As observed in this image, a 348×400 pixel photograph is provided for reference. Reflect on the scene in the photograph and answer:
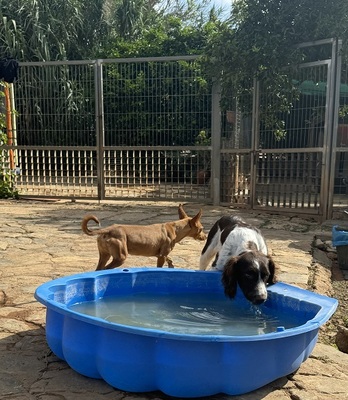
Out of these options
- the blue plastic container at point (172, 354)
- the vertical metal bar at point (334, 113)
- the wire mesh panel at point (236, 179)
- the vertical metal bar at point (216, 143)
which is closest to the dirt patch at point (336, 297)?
the blue plastic container at point (172, 354)

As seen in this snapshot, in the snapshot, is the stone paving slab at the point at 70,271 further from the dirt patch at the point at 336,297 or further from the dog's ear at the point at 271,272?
the dog's ear at the point at 271,272

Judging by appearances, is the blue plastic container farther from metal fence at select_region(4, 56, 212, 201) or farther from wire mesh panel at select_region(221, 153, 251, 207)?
metal fence at select_region(4, 56, 212, 201)

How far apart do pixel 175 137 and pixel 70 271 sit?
5.85 meters

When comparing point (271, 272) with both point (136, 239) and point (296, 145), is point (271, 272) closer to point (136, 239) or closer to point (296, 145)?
point (136, 239)

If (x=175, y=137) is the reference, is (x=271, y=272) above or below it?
below

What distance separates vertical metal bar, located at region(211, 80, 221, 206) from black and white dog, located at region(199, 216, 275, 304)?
572 centimetres

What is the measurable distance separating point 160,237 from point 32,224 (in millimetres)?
3764

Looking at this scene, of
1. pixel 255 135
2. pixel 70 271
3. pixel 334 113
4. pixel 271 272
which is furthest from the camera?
pixel 255 135

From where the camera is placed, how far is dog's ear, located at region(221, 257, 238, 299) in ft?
11.6

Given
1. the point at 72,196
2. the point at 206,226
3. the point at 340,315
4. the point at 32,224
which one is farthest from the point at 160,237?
the point at 72,196

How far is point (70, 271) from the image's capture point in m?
5.05

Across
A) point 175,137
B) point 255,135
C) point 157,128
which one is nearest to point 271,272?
point 255,135

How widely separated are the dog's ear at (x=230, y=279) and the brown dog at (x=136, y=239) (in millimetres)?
1350

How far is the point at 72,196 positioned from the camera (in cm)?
1119
